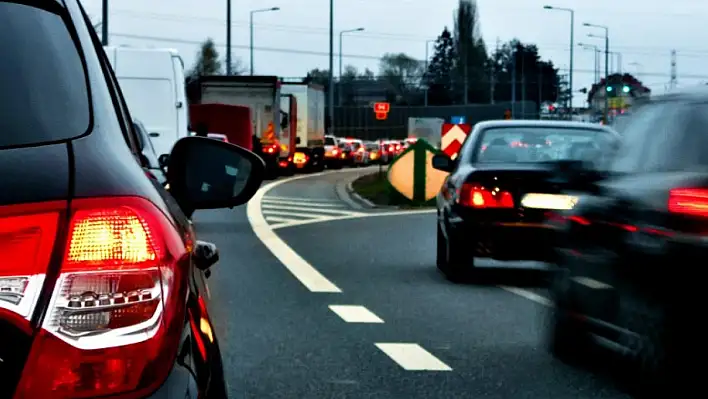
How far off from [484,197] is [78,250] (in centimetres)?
1044

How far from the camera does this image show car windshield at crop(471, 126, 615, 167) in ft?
44.1

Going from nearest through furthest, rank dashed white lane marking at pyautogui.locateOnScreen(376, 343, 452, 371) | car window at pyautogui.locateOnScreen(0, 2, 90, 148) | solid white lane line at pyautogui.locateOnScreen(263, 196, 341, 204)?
1. car window at pyautogui.locateOnScreen(0, 2, 90, 148)
2. dashed white lane marking at pyautogui.locateOnScreen(376, 343, 452, 371)
3. solid white lane line at pyautogui.locateOnScreen(263, 196, 341, 204)

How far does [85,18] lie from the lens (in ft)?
10.8

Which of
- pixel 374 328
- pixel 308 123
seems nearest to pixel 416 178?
pixel 374 328

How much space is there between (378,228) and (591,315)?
1392 centimetres

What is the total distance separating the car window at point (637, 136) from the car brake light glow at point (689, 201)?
0.71 m

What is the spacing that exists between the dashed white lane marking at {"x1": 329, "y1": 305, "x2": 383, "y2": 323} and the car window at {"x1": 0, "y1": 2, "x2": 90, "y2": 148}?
7.42m

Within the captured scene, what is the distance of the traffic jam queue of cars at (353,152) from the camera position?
7000 centimetres

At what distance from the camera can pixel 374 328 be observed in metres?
10.0

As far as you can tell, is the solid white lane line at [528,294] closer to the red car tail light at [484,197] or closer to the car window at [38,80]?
the red car tail light at [484,197]

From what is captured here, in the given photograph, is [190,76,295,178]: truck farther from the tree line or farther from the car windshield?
the tree line

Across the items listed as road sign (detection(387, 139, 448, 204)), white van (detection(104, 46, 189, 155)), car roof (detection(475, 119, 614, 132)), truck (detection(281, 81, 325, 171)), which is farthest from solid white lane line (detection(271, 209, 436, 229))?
truck (detection(281, 81, 325, 171))

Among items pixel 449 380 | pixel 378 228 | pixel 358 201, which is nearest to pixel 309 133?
pixel 358 201

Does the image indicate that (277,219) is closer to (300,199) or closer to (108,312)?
(300,199)
